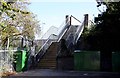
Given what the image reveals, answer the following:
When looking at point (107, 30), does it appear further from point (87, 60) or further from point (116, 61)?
point (87, 60)

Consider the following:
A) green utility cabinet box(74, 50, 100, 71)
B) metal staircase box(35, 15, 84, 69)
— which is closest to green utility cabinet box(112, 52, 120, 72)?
green utility cabinet box(74, 50, 100, 71)

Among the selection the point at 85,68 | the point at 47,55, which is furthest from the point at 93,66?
the point at 47,55

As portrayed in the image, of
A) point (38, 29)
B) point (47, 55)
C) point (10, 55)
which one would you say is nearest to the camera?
point (10, 55)

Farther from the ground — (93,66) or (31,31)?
(31,31)

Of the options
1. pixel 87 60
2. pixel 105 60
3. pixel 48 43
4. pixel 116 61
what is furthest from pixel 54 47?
pixel 116 61

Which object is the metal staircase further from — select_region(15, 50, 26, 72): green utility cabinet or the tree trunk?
select_region(15, 50, 26, 72): green utility cabinet

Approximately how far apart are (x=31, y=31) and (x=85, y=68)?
8203mm

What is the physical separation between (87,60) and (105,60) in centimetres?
179

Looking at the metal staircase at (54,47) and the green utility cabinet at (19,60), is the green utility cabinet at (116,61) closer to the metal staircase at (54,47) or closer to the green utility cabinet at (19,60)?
the metal staircase at (54,47)

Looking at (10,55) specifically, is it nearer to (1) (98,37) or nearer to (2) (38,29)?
(1) (98,37)

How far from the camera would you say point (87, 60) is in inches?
993

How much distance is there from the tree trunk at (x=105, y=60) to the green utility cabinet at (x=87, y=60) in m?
0.62

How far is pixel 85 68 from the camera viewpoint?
25.2 m

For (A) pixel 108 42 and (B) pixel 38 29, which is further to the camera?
(B) pixel 38 29
